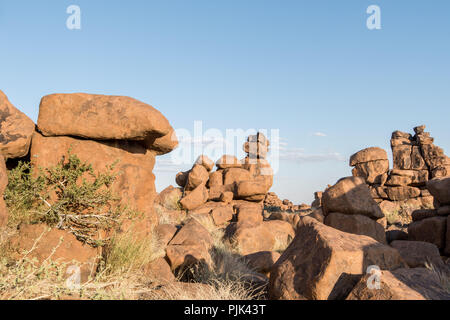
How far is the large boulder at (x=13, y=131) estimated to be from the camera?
22.5 ft

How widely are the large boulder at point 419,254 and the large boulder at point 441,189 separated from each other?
399 cm

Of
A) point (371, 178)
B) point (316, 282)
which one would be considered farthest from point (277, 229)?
point (371, 178)

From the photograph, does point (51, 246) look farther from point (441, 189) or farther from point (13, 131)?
point (441, 189)

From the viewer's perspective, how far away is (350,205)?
11.8m

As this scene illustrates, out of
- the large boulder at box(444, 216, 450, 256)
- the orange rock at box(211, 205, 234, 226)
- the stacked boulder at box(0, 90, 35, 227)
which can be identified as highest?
the stacked boulder at box(0, 90, 35, 227)

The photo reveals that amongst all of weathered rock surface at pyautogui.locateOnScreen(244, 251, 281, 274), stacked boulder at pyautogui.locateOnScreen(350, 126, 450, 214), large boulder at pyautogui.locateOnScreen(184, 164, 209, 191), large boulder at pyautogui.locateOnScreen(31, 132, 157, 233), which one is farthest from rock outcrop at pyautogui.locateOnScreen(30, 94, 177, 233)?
stacked boulder at pyautogui.locateOnScreen(350, 126, 450, 214)

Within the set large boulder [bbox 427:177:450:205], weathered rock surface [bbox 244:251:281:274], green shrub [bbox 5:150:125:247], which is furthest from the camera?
large boulder [bbox 427:177:450:205]

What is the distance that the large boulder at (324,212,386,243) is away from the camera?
38.0 ft

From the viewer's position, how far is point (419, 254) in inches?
352

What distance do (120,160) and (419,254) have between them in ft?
24.7

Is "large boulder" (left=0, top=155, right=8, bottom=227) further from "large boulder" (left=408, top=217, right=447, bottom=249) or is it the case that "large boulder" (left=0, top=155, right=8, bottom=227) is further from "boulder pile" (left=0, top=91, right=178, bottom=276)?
"large boulder" (left=408, top=217, right=447, bottom=249)

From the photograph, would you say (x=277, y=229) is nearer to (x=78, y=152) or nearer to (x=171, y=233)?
(x=171, y=233)

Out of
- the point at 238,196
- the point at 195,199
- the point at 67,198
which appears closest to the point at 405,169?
the point at 238,196

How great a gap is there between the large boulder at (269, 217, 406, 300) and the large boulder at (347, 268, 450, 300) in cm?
38
